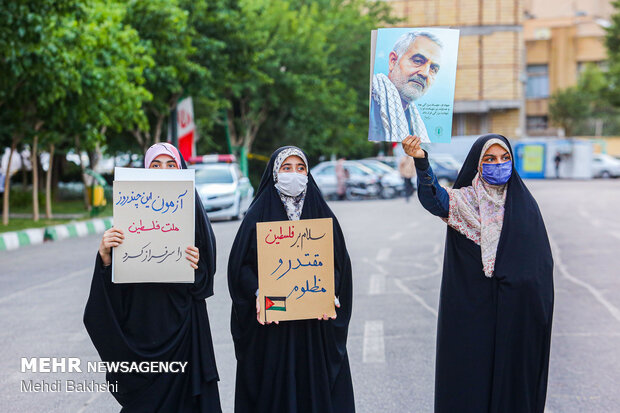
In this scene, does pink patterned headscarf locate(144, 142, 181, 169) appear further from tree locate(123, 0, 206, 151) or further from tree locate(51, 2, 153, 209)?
tree locate(123, 0, 206, 151)

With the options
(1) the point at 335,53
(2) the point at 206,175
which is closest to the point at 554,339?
(2) the point at 206,175

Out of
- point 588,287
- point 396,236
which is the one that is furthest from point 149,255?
point 396,236

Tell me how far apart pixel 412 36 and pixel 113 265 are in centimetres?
Answer: 171

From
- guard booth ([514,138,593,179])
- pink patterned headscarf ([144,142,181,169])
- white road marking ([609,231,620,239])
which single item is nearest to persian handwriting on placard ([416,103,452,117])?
pink patterned headscarf ([144,142,181,169])

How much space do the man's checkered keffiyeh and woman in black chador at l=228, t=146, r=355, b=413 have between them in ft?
1.50

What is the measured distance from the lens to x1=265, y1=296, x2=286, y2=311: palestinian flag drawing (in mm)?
3795

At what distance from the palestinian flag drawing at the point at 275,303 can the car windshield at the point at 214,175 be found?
52.6ft

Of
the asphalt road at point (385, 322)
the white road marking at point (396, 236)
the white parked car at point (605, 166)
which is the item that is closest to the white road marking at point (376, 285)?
the asphalt road at point (385, 322)

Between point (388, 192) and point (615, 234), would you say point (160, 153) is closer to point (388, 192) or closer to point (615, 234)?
point (615, 234)

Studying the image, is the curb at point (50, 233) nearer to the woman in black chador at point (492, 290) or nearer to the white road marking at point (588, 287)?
the white road marking at point (588, 287)

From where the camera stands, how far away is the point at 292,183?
3846mm

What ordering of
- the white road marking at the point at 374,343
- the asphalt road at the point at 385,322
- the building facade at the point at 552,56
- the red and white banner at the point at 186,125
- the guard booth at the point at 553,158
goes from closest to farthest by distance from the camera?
the asphalt road at the point at 385,322 → the white road marking at the point at 374,343 → the red and white banner at the point at 186,125 → the guard booth at the point at 553,158 → the building facade at the point at 552,56

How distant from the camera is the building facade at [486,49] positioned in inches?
2361

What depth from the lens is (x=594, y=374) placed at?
18.4ft
